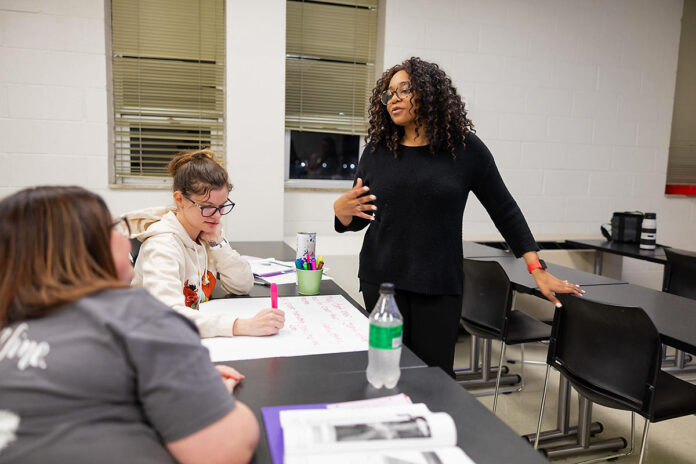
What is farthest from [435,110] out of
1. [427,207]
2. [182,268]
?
[182,268]

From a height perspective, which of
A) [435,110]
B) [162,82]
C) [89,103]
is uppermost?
[162,82]

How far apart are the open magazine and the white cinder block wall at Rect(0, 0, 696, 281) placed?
2.60 meters

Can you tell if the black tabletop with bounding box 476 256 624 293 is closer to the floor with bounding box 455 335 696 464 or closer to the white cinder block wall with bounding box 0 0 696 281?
the floor with bounding box 455 335 696 464

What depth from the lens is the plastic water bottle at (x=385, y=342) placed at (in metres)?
1.00

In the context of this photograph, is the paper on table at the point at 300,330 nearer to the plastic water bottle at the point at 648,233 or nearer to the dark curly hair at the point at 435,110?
the dark curly hair at the point at 435,110

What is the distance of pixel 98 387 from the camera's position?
644 mm

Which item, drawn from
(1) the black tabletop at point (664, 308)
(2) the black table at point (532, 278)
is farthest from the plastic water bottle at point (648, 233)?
(1) the black tabletop at point (664, 308)

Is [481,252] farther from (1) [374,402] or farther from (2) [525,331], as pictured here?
(1) [374,402]

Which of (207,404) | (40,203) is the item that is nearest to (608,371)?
(207,404)

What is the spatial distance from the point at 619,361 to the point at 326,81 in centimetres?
273

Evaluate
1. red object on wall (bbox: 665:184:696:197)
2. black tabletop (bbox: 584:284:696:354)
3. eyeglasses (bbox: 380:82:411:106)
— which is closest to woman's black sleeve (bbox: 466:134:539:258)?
eyeglasses (bbox: 380:82:411:106)

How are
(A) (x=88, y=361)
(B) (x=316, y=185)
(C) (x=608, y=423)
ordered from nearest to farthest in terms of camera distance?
(A) (x=88, y=361)
(C) (x=608, y=423)
(B) (x=316, y=185)

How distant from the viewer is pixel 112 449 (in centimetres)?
65

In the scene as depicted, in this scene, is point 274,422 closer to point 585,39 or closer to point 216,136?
point 216,136
